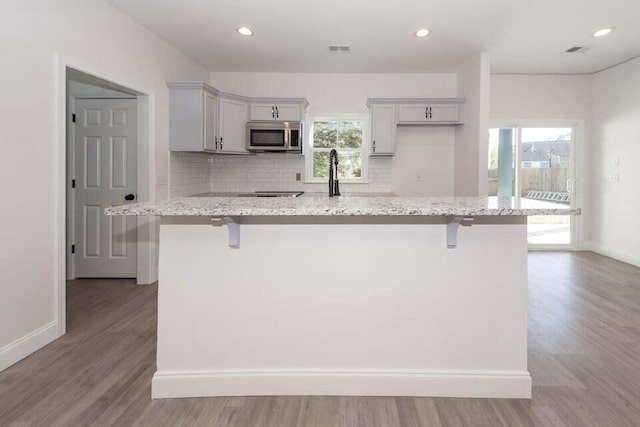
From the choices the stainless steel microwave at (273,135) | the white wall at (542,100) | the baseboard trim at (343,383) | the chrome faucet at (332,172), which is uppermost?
the white wall at (542,100)

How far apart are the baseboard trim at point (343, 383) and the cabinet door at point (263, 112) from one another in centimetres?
386

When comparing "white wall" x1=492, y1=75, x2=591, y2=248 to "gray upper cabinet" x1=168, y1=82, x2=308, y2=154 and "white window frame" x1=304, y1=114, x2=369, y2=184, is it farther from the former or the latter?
"gray upper cabinet" x1=168, y1=82, x2=308, y2=154

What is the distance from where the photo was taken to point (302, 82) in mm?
5598

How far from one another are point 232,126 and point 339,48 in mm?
1662

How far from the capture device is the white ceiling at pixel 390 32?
3.48m

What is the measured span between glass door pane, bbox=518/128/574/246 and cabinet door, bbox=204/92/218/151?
175 inches

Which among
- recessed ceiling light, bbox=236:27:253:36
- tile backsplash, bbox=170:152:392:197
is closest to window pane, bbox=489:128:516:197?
tile backsplash, bbox=170:152:392:197

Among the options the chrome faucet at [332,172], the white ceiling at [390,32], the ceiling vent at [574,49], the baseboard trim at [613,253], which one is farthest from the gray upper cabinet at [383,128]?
the baseboard trim at [613,253]

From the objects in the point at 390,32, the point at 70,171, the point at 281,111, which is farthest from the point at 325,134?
the point at 70,171

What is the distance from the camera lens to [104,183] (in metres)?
4.38

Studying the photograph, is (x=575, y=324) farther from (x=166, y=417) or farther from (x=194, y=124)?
(x=194, y=124)

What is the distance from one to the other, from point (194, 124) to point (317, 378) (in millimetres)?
3471

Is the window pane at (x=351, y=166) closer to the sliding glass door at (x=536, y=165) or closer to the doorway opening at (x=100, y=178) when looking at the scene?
the sliding glass door at (x=536, y=165)

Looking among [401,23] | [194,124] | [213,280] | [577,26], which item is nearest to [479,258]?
[213,280]
